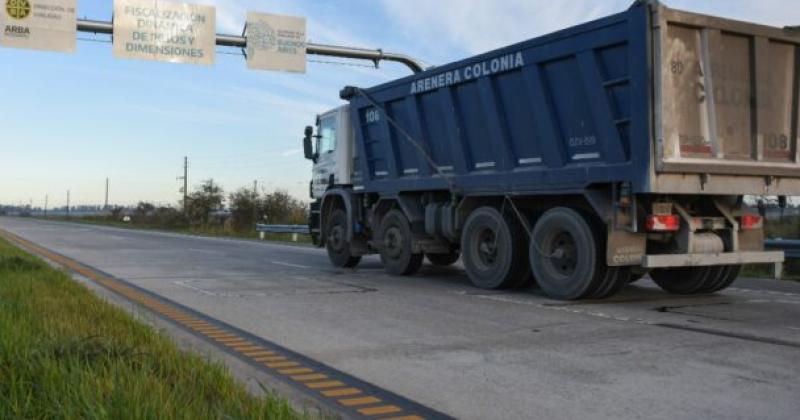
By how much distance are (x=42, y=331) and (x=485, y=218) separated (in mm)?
6757

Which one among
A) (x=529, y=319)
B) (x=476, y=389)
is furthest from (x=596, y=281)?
(x=476, y=389)

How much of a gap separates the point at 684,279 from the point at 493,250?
265 centimetres

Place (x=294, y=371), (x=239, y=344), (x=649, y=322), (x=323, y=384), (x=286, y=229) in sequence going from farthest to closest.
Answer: (x=286, y=229), (x=649, y=322), (x=239, y=344), (x=294, y=371), (x=323, y=384)

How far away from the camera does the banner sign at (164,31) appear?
2027 cm

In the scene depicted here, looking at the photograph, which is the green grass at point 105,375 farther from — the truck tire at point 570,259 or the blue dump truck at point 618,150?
the blue dump truck at point 618,150

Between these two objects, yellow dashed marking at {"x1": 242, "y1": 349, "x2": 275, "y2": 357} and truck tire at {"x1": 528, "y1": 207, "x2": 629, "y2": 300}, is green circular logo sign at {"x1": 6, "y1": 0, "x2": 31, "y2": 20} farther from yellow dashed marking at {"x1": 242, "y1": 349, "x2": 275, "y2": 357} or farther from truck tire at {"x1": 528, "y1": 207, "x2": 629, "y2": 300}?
yellow dashed marking at {"x1": 242, "y1": 349, "x2": 275, "y2": 357}

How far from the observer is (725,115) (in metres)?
9.15

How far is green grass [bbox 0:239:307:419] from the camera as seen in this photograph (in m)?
3.71

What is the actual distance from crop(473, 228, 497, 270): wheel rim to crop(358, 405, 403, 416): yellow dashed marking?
651 cm

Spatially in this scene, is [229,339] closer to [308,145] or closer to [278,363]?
[278,363]

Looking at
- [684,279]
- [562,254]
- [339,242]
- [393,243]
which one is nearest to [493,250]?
[562,254]

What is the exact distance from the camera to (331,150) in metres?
15.6

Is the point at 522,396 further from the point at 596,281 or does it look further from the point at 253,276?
the point at 253,276

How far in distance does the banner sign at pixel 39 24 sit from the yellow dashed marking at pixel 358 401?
1800 cm
